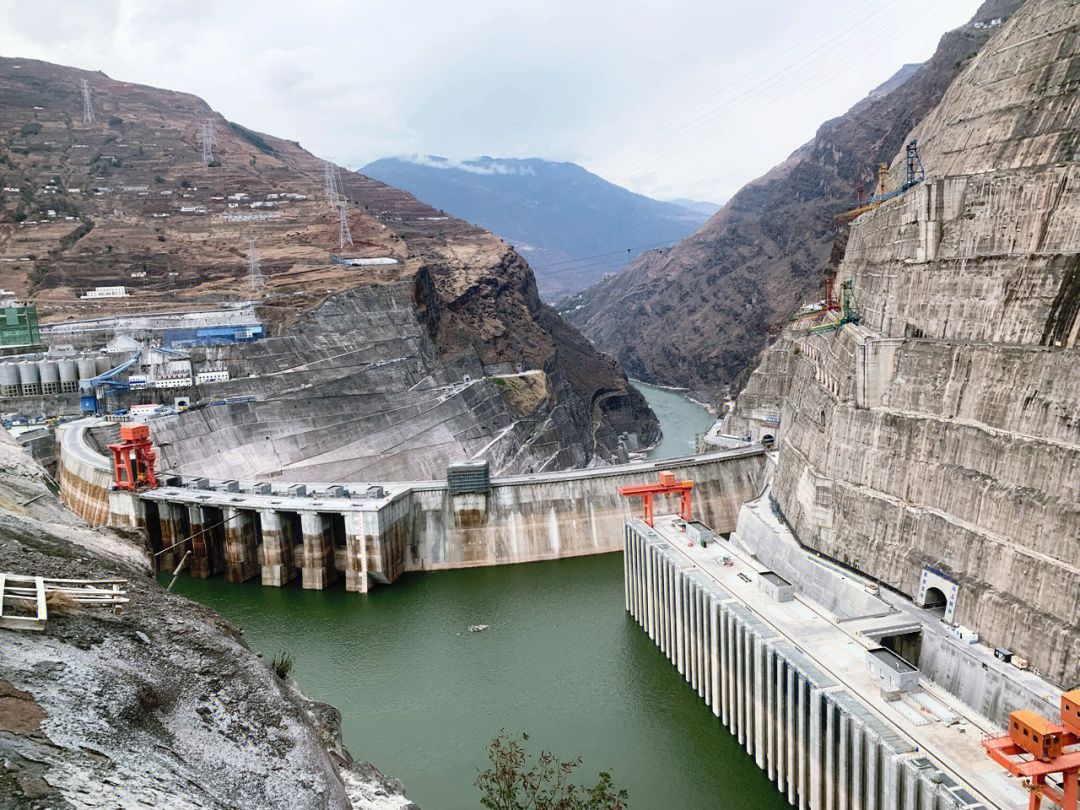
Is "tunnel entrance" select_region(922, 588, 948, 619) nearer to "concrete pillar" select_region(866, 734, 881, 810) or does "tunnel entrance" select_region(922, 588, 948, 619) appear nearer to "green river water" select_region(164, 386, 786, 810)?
"green river water" select_region(164, 386, 786, 810)

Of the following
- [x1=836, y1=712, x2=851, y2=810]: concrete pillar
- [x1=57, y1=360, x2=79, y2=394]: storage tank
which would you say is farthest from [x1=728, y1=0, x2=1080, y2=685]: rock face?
[x1=57, y1=360, x2=79, y2=394]: storage tank

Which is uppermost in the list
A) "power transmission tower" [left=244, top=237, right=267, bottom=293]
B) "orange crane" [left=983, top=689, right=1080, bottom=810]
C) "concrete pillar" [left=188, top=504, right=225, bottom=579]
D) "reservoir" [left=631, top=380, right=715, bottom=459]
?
"power transmission tower" [left=244, top=237, right=267, bottom=293]

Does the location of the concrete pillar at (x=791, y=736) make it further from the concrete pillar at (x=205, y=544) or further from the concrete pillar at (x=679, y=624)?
the concrete pillar at (x=205, y=544)

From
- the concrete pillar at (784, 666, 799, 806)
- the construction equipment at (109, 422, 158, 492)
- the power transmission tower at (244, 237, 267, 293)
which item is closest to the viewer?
the concrete pillar at (784, 666, 799, 806)

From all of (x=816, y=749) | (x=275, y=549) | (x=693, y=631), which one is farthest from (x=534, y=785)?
(x=275, y=549)

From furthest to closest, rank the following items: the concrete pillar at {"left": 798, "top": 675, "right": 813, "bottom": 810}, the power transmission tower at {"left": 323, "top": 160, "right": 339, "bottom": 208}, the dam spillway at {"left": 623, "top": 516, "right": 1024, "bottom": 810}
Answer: the power transmission tower at {"left": 323, "top": 160, "right": 339, "bottom": 208} < the concrete pillar at {"left": 798, "top": 675, "right": 813, "bottom": 810} < the dam spillway at {"left": 623, "top": 516, "right": 1024, "bottom": 810}

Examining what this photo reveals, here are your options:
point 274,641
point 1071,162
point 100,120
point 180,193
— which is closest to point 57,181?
point 180,193
